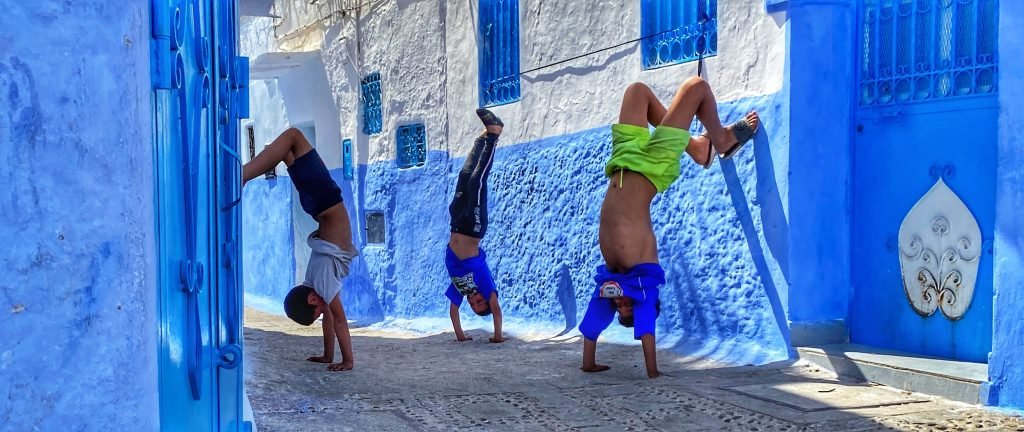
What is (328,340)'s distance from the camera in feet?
17.9

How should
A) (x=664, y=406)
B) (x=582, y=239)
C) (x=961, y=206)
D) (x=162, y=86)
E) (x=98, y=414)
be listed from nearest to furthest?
(x=98, y=414), (x=162, y=86), (x=664, y=406), (x=961, y=206), (x=582, y=239)

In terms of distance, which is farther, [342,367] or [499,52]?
[499,52]

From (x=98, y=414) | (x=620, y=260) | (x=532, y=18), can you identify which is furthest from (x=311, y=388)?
(x=532, y=18)

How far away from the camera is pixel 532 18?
296 inches

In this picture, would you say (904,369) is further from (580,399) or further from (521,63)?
(521,63)

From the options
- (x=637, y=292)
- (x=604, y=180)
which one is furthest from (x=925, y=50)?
(x=604, y=180)

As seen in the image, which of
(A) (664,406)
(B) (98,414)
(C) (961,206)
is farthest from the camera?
(C) (961,206)

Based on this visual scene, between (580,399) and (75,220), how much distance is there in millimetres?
3045

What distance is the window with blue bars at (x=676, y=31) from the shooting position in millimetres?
5586

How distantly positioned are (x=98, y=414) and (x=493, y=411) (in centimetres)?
263

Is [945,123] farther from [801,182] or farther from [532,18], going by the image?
[532,18]

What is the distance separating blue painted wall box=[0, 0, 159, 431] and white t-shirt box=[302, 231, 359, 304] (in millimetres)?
3621

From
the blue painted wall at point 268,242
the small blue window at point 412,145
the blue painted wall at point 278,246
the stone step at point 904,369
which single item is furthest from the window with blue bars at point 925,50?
the blue painted wall at point 268,242

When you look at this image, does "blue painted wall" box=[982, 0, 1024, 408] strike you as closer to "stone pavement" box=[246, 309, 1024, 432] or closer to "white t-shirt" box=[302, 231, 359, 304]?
"stone pavement" box=[246, 309, 1024, 432]
